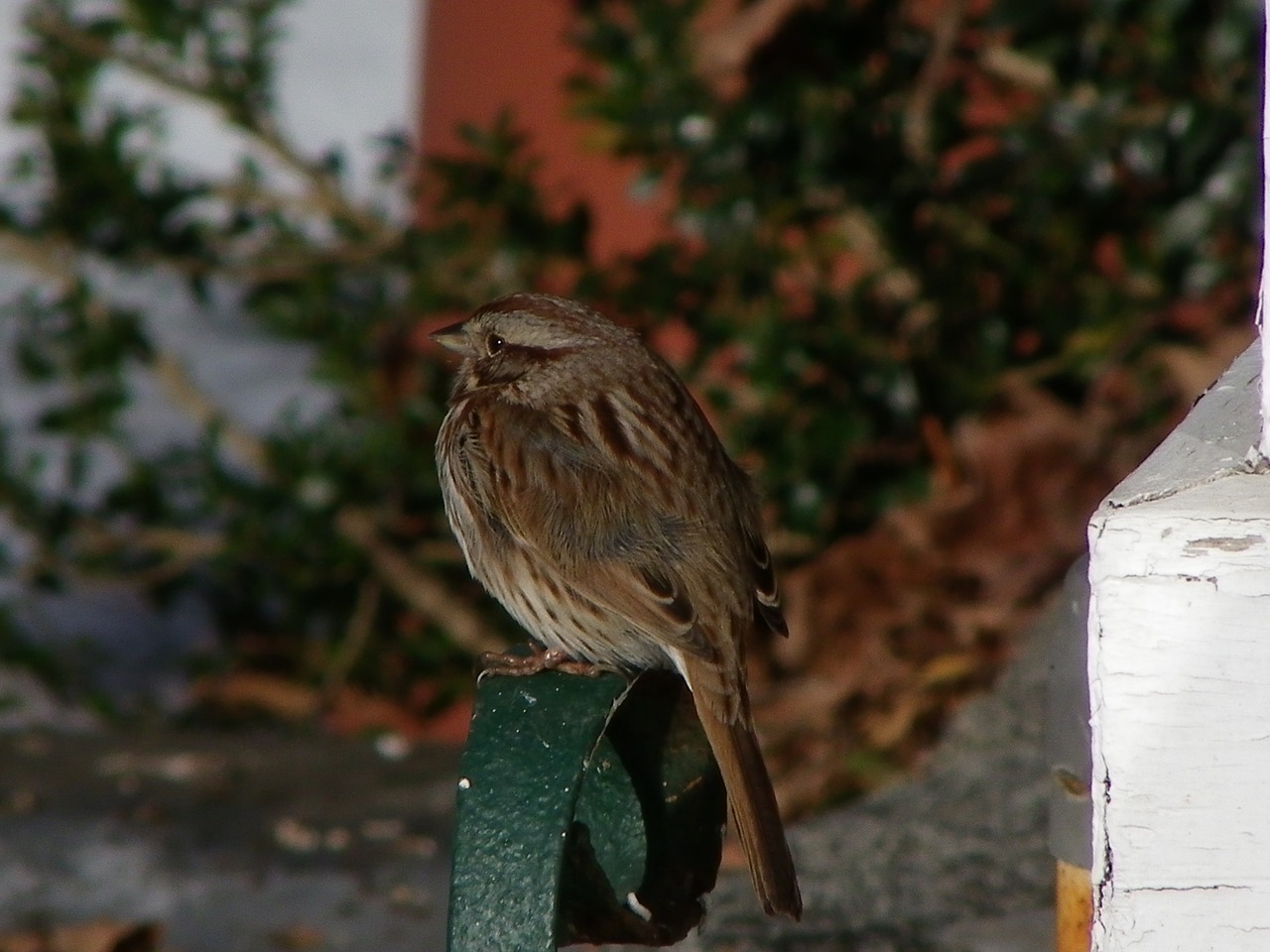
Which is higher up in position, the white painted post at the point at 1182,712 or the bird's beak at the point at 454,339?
the bird's beak at the point at 454,339

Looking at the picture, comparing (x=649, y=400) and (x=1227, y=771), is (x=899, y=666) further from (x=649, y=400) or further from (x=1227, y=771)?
(x=1227, y=771)

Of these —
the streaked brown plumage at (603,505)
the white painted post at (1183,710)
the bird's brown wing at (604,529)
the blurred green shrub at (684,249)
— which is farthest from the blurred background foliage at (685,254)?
the white painted post at (1183,710)

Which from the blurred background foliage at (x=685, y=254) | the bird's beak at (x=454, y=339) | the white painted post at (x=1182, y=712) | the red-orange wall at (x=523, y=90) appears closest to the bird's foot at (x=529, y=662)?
the bird's beak at (x=454, y=339)

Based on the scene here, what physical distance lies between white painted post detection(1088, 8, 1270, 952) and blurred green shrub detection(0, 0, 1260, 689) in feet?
8.54

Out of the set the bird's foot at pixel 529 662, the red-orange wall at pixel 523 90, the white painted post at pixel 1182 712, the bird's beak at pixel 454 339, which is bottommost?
the white painted post at pixel 1182 712

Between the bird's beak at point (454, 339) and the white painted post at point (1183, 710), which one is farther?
the bird's beak at point (454, 339)

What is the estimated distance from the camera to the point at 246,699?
18.6ft

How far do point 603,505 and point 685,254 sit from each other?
180 cm

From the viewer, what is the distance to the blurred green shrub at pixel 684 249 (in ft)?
13.6

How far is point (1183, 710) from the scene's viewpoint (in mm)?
1442

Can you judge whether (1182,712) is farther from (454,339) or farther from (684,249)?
(684,249)

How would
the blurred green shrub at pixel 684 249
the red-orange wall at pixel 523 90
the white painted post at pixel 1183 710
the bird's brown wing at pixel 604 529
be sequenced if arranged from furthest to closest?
the red-orange wall at pixel 523 90 < the blurred green shrub at pixel 684 249 < the bird's brown wing at pixel 604 529 < the white painted post at pixel 1183 710

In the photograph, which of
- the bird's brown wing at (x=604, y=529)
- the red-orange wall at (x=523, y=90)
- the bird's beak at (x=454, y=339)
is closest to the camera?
the bird's brown wing at (x=604, y=529)

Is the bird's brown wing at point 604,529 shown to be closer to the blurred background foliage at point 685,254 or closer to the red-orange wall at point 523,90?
the blurred background foliage at point 685,254
